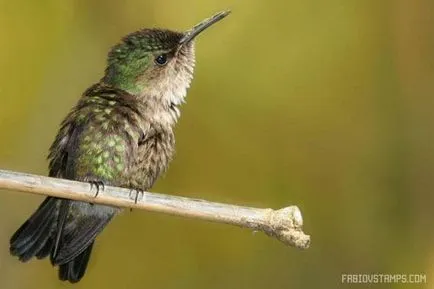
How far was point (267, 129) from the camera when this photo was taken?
13.5ft

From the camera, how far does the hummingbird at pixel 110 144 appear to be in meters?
3.04

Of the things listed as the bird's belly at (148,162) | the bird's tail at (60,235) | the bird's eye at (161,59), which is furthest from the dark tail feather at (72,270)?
the bird's eye at (161,59)

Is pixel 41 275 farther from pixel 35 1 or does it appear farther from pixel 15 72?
pixel 35 1

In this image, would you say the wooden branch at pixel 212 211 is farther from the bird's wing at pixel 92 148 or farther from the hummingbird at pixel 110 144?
Result: the bird's wing at pixel 92 148

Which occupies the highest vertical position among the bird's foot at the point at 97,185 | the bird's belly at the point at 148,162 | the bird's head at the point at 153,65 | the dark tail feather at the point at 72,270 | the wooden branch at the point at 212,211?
the bird's head at the point at 153,65

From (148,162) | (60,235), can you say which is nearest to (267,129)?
(148,162)

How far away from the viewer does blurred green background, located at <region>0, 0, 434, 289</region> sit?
3912 millimetres

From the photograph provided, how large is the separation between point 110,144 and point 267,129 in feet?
4.02

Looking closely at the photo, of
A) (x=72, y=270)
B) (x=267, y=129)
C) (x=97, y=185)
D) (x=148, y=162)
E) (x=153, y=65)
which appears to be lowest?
(x=72, y=270)

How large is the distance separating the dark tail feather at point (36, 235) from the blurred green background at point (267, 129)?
74cm

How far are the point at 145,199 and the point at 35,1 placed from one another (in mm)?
1683

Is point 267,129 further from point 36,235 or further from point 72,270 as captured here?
point 36,235

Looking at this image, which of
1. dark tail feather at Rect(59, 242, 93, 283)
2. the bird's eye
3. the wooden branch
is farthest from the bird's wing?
the wooden branch

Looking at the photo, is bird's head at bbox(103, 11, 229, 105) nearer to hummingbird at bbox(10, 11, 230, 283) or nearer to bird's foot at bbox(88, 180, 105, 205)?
hummingbird at bbox(10, 11, 230, 283)
